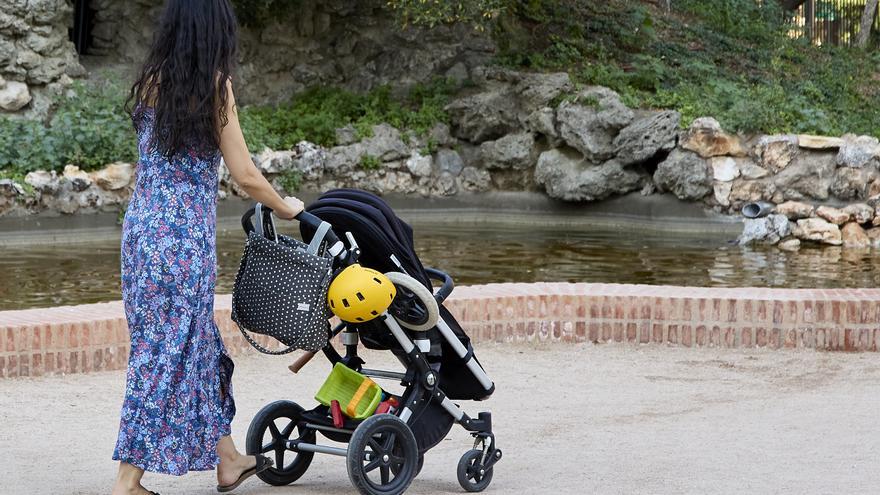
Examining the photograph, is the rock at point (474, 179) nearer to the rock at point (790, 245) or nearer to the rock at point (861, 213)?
the rock at point (790, 245)

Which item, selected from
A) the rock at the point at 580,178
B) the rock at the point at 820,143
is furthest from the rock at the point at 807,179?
the rock at the point at 580,178

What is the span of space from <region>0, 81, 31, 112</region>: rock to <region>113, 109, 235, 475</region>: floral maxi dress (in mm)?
13030

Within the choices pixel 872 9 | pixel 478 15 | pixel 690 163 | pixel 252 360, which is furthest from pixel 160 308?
pixel 872 9

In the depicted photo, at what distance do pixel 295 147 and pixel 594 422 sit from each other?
11.9 metres

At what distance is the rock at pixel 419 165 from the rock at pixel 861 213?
→ 19.3 feet

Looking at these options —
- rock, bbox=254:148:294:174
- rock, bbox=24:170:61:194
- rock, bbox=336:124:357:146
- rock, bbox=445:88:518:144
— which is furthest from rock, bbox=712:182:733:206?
rock, bbox=24:170:61:194

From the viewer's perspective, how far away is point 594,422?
18.5 ft

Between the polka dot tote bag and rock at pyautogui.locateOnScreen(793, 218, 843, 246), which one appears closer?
the polka dot tote bag

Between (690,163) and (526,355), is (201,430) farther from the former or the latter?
(690,163)

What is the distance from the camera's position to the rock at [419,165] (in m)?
17.5

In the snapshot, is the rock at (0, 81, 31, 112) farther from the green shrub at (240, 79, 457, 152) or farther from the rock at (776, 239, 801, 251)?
the rock at (776, 239, 801, 251)

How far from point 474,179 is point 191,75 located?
14.0 meters

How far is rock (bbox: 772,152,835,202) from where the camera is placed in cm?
1540

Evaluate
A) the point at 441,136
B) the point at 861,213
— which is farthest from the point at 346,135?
the point at 861,213
